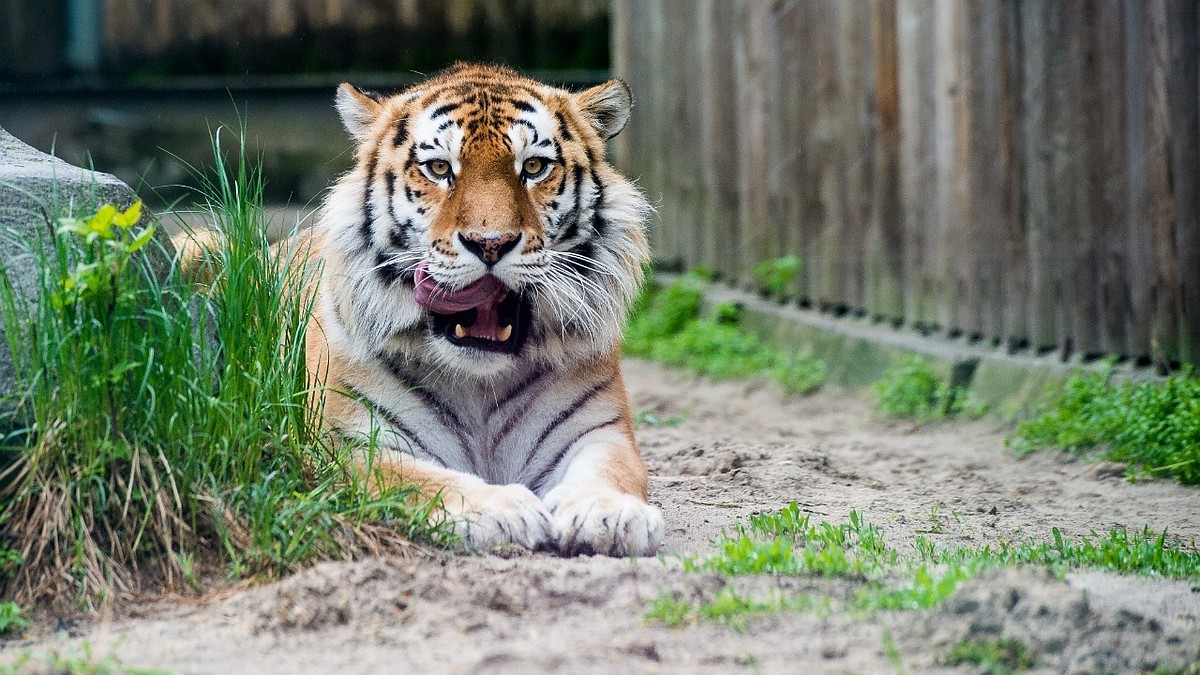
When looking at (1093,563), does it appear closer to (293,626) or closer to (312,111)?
(293,626)

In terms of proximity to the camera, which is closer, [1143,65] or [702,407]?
[1143,65]

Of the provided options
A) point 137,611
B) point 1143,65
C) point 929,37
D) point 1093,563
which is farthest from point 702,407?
point 137,611

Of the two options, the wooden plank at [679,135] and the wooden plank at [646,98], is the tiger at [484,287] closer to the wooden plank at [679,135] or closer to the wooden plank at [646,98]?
the wooden plank at [679,135]

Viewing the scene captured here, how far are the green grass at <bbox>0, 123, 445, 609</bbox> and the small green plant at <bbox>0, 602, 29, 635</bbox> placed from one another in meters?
0.08

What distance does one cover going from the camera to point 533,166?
410cm

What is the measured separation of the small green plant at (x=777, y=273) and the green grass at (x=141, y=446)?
4.94 metres

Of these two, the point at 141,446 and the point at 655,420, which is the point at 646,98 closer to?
the point at 655,420

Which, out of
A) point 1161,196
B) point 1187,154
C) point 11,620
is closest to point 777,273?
point 1161,196

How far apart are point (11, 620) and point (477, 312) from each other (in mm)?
1591

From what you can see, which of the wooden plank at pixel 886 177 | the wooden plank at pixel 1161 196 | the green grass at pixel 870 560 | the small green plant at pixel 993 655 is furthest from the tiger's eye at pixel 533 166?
the wooden plank at pixel 886 177

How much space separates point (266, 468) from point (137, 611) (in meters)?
0.53

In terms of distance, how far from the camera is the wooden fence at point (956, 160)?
17.9 feet

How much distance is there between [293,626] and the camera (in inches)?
113

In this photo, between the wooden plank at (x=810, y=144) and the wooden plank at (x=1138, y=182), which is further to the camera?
the wooden plank at (x=810, y=144)
